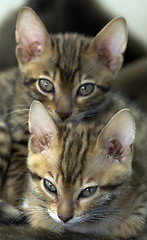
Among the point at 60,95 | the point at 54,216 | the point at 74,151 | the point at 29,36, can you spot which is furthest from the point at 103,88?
the point at 54,216

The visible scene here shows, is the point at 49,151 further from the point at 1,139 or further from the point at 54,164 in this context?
the point at 1,139

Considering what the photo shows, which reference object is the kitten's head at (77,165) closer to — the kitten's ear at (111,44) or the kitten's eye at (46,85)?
the kitten's eye at (46,85)

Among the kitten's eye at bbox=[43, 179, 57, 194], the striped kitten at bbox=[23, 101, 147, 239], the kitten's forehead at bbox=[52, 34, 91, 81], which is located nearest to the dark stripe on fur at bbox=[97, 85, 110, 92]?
the kitten's forehead at bbox=[52, 34, 91, 81]

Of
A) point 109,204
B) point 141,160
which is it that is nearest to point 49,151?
point 109,204

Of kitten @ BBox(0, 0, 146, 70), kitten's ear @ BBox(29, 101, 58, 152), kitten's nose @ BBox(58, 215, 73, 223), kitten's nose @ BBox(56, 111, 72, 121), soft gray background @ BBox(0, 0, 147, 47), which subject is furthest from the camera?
soft gray background @ BBox(0, 0, 147, 47)

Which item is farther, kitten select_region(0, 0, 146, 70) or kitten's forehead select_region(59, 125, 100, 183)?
kitten select_region(0, 0, 146, 70)

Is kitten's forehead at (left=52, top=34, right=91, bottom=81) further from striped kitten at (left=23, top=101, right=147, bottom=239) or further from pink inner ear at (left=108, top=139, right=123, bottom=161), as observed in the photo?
pink inner ear at (left=108, top=139, right=123, bottom=161)

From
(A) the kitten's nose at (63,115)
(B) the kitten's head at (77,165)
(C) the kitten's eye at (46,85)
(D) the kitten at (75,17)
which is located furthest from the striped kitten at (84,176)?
(D) the kitten at (75,17)
